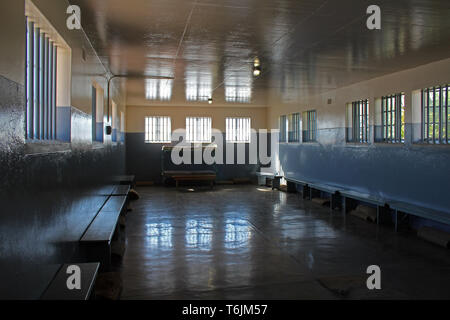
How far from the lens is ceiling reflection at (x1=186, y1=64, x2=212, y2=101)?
787 cm

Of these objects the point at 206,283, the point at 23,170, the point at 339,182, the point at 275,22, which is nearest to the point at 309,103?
the point at 339,182

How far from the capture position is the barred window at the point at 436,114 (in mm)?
6492

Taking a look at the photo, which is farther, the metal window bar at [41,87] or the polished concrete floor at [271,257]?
the polished concrete floor at [271,257]

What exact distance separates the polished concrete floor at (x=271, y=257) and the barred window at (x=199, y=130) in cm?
647

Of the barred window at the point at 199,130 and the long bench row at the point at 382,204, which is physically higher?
the barred window at the point at 199,130

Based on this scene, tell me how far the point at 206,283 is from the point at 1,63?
3.19 meters

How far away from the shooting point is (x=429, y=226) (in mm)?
6699

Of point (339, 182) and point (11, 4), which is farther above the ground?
point (11, 4)

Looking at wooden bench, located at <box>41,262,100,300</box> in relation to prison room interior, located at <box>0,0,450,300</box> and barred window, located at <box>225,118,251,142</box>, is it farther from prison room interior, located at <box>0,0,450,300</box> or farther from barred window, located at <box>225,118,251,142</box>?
barred window, located at <box>225,118,251,142</box>

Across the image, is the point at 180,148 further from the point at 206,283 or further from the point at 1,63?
the point at 1,63

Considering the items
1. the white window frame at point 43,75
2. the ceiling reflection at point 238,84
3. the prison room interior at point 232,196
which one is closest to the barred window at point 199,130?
the ceiling reflection at point 238,84

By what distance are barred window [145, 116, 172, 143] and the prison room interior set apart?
381cm

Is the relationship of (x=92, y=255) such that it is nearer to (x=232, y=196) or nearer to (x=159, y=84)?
(x=159, y=84)

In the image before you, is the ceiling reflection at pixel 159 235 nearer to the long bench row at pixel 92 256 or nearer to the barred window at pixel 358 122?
the long bench row at pixel 92 256
